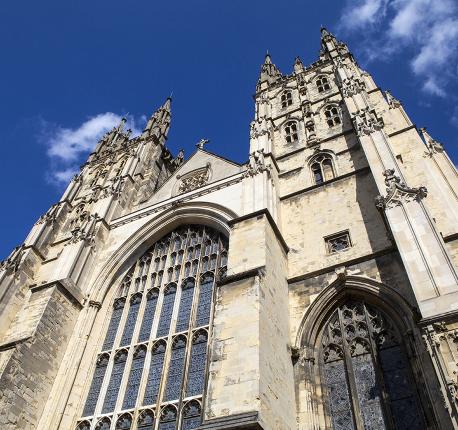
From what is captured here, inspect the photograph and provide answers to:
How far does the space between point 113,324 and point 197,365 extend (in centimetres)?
358

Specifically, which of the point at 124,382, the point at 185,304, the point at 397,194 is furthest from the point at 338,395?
the point at 124,382

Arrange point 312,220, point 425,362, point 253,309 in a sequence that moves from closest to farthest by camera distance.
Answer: point 425,362 → point 253,309 → point 312,220

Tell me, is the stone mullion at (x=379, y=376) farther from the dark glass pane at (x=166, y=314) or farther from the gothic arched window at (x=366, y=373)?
the dark glass pane at (x=166, y=314)

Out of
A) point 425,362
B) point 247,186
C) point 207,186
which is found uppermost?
point 207,186

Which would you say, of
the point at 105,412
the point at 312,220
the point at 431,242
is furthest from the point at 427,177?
the point at 105,412

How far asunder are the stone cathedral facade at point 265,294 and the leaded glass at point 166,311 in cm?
6

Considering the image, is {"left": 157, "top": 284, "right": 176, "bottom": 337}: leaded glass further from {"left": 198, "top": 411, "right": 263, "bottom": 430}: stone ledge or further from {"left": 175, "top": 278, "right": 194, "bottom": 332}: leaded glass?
{"left": 198, "top": 411, "right": 263, "bottom": 430}: stone ledge

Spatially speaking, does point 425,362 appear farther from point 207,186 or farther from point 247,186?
point 207,186

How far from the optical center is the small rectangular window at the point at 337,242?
10617 millimetres

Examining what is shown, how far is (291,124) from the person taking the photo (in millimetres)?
17344

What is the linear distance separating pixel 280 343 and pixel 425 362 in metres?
2.50

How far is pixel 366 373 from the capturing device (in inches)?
325

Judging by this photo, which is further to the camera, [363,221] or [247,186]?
[247,186]

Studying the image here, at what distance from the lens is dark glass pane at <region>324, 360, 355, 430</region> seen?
7820mm
